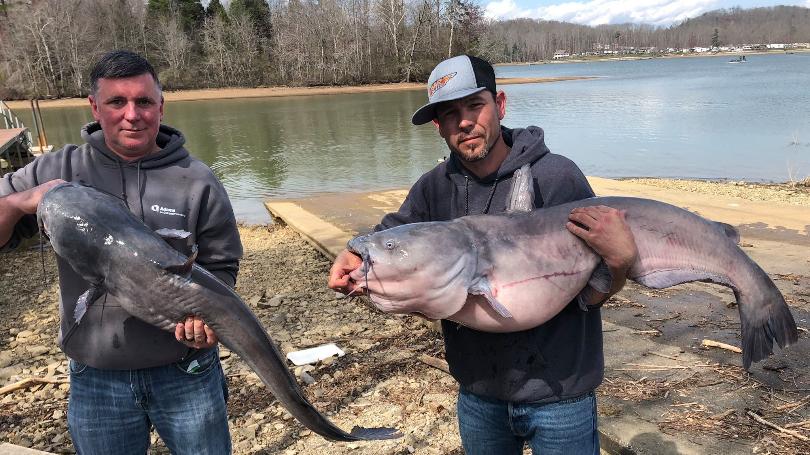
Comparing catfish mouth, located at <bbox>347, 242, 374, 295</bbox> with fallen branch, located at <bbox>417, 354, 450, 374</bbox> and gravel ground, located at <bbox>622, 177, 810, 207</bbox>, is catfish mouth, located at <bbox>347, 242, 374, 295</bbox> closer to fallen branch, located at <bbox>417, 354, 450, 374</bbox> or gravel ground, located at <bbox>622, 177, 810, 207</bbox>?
fallen branch, located at <bbox>417, 354, 450, 374</bbox>

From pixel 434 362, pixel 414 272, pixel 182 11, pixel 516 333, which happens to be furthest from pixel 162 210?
pixel 182 11

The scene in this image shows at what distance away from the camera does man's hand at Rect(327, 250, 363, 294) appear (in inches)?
77.5

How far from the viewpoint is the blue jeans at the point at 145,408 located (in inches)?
94.7

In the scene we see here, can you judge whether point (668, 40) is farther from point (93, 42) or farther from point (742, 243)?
point (742, 243)

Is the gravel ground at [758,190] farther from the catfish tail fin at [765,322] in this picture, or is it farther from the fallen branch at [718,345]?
the catfish tail fin at [765,322]

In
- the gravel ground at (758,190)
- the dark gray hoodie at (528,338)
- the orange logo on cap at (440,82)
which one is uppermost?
the orange logo on cap at (440,82)

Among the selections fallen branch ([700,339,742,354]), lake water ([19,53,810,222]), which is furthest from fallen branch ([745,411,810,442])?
lake water ([19,53,810,222])

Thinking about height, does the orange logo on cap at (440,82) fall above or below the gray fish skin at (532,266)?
above

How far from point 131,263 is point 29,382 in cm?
321

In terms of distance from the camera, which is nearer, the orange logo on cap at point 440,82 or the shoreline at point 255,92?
the orange logo on cap at point 440,82

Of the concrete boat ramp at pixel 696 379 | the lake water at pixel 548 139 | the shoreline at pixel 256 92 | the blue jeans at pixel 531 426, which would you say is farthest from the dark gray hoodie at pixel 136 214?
the shoreline at pixel 256 92

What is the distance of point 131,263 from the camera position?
7.34ft

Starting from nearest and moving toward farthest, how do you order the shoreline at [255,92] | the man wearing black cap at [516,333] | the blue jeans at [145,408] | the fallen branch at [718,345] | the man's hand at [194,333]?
the man wearing black cap at [516,333]
the man's hand at [194,333]
the blue jeans at [145,408]
the fallen branch at [718,345]
the shoreline at [255,92]

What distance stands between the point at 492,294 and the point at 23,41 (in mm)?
71428
